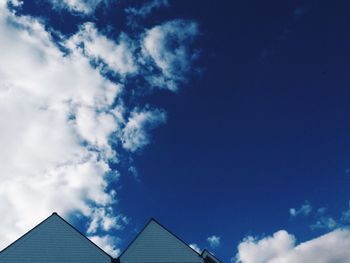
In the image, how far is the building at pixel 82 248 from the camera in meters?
26.1

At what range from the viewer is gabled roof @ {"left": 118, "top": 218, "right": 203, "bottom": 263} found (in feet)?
92.1

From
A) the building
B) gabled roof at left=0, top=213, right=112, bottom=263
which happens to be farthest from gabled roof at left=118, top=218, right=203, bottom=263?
gabled roof at left=0, top=213, right=112, bottom=263

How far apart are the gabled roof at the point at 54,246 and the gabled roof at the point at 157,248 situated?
6.44 ft

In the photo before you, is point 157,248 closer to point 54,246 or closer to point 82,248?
point 82,248

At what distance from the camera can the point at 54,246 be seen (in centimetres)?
2684

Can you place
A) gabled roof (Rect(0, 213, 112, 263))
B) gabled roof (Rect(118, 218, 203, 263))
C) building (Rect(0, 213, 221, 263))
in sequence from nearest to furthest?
gabled roof (Rect(0, 213, 112, 263))
building (Rect(0, 213, 221, 263))
gabled roof (Rect(118, 218, 203, 263))

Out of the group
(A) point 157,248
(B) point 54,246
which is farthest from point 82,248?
(A) point 157,248

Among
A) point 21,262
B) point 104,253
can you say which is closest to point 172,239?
point 104,253

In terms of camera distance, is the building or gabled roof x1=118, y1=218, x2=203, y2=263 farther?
gabled roof x1=118, y1=218, x2=203, y2=263

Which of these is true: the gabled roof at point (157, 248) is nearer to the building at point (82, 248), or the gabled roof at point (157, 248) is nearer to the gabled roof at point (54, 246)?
the building at point (82, 248)

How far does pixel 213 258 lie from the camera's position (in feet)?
95.1

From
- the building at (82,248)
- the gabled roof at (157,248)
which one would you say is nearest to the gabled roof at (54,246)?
the building at (82,248)

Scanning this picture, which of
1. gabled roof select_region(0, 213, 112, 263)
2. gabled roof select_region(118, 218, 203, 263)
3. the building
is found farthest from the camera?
gabled roof select_region(118, 218, 203, 263)

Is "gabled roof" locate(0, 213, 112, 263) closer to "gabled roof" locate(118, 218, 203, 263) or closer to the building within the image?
the building
